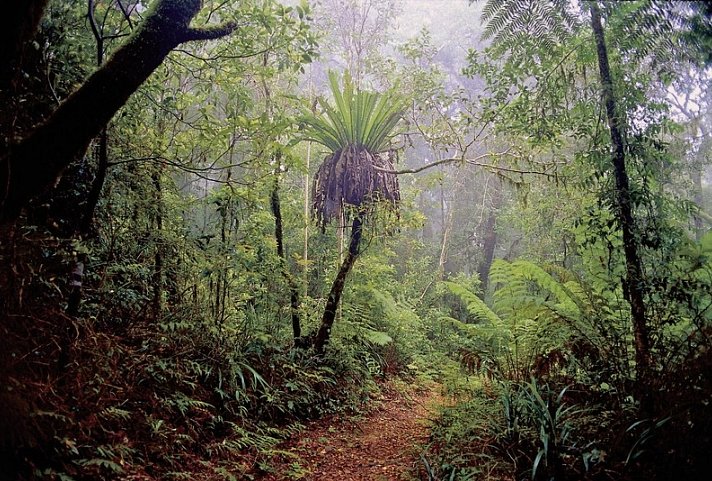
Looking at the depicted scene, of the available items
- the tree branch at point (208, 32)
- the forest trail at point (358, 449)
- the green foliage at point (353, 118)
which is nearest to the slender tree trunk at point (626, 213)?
the forest trail at point (358, 449)

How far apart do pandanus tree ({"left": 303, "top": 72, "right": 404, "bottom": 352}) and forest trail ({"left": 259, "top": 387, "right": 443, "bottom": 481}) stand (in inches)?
55.9

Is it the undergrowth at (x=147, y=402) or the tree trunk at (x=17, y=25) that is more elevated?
the tree trunk at (x=17, y=25)

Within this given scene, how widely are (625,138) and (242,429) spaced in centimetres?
424

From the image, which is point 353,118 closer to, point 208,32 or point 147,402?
point 208,32

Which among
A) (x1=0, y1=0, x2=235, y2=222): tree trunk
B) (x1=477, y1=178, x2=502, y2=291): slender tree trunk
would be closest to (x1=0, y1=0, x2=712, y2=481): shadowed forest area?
(x1=0, y1=0, x2=235, y2=222): tree trunk

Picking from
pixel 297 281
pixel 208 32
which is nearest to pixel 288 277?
pixel 297 281

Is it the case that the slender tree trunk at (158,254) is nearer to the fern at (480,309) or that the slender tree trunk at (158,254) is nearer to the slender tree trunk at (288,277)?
the slender tree trunk at (288,277)

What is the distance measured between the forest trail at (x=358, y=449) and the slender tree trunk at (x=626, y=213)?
211 centimetres

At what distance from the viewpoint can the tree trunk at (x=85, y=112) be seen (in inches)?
85.0

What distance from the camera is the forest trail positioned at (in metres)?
3.65

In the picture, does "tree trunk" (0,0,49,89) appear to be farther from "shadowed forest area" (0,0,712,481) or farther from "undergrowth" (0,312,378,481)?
"undergrowth" (0,312,378,481)

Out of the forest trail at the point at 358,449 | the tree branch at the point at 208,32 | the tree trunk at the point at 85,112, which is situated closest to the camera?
the tree trunk at the point at 85,112

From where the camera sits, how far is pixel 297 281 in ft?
20.8

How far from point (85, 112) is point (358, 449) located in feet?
12.9
